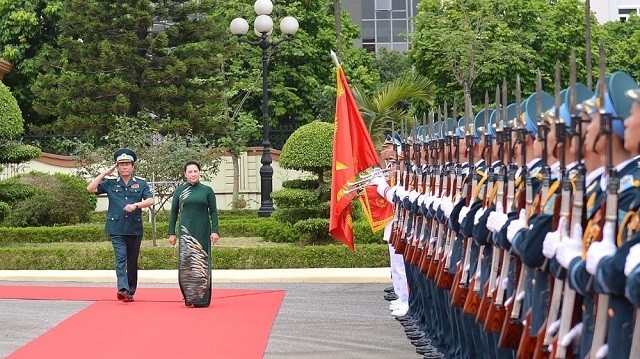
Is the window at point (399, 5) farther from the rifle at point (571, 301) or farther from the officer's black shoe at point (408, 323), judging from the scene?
the rifle at point (571, 301)

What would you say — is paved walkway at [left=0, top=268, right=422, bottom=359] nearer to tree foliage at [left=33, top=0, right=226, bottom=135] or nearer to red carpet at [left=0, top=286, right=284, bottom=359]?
red carpet at [left=0, top=286, right=284, bottom=359]

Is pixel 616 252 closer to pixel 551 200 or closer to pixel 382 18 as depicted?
pixel 551 200

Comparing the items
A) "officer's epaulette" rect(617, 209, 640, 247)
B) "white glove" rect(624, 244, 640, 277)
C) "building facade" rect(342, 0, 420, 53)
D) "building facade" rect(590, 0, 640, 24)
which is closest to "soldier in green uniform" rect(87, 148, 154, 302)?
"officer's epaulette" rect(617, 209, 640, 247)

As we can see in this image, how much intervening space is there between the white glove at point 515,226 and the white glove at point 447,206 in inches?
85.9

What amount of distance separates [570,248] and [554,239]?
0.72 ft

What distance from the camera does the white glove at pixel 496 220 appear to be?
7.18 meters

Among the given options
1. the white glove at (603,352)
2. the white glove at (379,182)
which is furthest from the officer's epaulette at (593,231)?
the white glove at (379,182)

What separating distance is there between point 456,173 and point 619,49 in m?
45.4

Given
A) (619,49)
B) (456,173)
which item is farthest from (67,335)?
(619,49)

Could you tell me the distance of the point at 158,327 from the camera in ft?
42.4

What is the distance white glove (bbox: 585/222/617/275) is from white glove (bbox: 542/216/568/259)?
0.44m

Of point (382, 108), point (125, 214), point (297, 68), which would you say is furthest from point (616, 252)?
point (297, 68)

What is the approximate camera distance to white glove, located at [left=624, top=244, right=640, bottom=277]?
16.8ft

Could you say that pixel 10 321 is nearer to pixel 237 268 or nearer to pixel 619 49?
pixel 237 268
